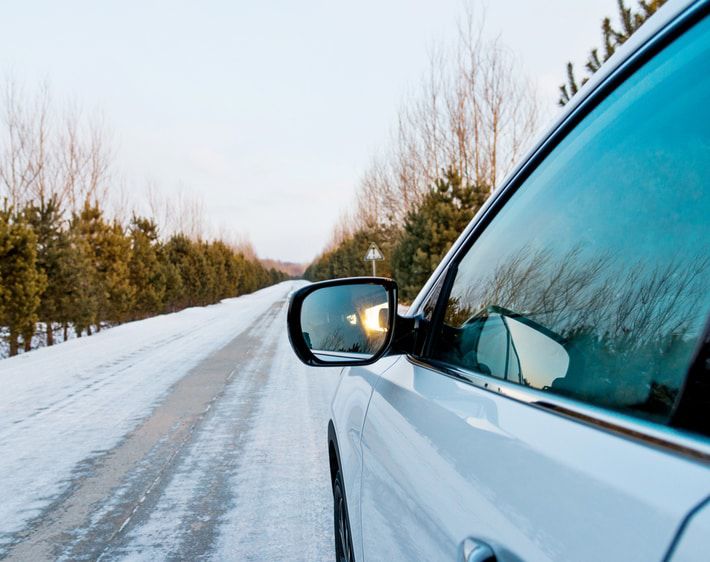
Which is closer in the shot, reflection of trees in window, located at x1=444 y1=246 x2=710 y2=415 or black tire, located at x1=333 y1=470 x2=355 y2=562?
reflection of trees in window, located at x1=444 y1=246 x2=710 y2=415

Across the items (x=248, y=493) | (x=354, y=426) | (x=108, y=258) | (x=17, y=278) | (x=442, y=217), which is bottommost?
(x=248, y=493)

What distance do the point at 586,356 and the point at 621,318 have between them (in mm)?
90

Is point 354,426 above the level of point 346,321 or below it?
below

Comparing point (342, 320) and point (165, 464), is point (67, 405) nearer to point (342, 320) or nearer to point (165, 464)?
point (165, 464)

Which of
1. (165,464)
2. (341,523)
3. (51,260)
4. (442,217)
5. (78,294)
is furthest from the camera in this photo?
(442,217)

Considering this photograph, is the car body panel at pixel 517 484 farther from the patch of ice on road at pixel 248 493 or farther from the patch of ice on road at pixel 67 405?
the patch of ice on road at pixel 67 405

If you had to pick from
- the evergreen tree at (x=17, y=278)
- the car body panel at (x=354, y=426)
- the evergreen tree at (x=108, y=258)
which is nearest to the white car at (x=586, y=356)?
the car body panel at (x=354, y=426)

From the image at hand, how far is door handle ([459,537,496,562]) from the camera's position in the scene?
2.54 ft

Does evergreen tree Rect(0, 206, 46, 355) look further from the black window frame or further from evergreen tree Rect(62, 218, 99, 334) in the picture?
the black window frame

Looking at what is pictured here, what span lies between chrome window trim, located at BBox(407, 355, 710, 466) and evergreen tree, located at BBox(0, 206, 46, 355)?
1298cm

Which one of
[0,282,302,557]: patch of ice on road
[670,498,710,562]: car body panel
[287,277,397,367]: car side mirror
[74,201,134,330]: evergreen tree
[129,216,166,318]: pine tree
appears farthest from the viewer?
[129,216,166,318]: pine tree

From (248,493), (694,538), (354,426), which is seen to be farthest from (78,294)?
(694,538)

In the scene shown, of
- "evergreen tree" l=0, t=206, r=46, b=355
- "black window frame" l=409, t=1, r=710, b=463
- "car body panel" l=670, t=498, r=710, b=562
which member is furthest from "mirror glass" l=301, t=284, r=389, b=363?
"evergreen tree" l=0, t=206, r=46, b=355

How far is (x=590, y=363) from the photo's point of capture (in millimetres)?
861
